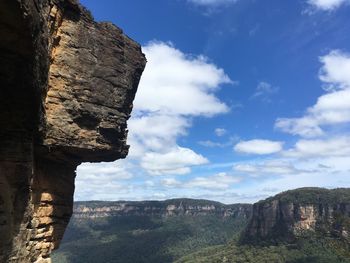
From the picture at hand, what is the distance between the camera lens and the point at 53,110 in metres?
23.2

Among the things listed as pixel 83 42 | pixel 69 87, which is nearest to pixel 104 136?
pixel 69 87

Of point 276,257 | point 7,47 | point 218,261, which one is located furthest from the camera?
point 218,261

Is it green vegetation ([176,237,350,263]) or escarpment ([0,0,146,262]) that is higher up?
escarpment ([0,0,146,262])

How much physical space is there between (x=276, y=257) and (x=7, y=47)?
17871 centimetres

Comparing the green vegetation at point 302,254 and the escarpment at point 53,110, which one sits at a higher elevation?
the escarpment at point 53,110

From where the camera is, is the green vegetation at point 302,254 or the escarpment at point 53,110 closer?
the escarpment at point 53,110

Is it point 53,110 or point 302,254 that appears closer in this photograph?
point 53,110

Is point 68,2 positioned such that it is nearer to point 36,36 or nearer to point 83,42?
point 83,42

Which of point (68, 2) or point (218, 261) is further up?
point (68, 2)

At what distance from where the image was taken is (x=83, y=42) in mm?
24516

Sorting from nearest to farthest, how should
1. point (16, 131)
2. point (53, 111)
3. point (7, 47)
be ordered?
point (7, 47)
point (16, 131)
point (53, 111)

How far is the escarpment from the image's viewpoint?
1559 cm

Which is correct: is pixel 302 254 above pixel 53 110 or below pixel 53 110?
below

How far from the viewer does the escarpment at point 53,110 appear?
15.6 m
